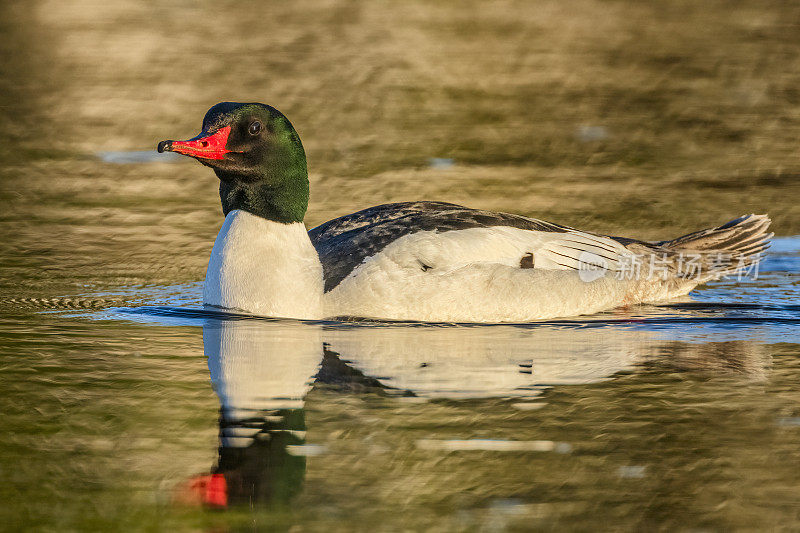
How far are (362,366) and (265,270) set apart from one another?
5.68 feet

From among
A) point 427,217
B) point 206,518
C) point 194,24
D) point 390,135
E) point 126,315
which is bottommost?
point 206,518

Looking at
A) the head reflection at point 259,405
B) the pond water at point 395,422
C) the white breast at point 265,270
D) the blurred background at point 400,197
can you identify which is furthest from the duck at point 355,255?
the blurred background at point 400,197

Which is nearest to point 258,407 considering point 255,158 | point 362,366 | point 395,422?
point 395,422

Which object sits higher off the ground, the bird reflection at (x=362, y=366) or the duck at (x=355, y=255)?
the duck at (x=355, y=255)

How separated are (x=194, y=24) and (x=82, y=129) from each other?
7.98m

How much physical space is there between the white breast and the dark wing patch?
6.1 inches

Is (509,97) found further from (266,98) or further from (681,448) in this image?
(681,448)

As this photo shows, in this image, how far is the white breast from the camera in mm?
8898

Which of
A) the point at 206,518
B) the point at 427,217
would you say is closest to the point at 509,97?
the point at 427,217

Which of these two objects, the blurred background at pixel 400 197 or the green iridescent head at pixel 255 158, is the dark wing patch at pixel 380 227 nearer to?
the green iridescent head at pixel 255 158

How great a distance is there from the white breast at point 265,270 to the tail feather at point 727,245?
11.1 ft

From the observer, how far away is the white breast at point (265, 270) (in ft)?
29.2

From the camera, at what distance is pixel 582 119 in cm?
1741

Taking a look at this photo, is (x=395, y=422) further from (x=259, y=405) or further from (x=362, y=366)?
(x=362, y=366)
